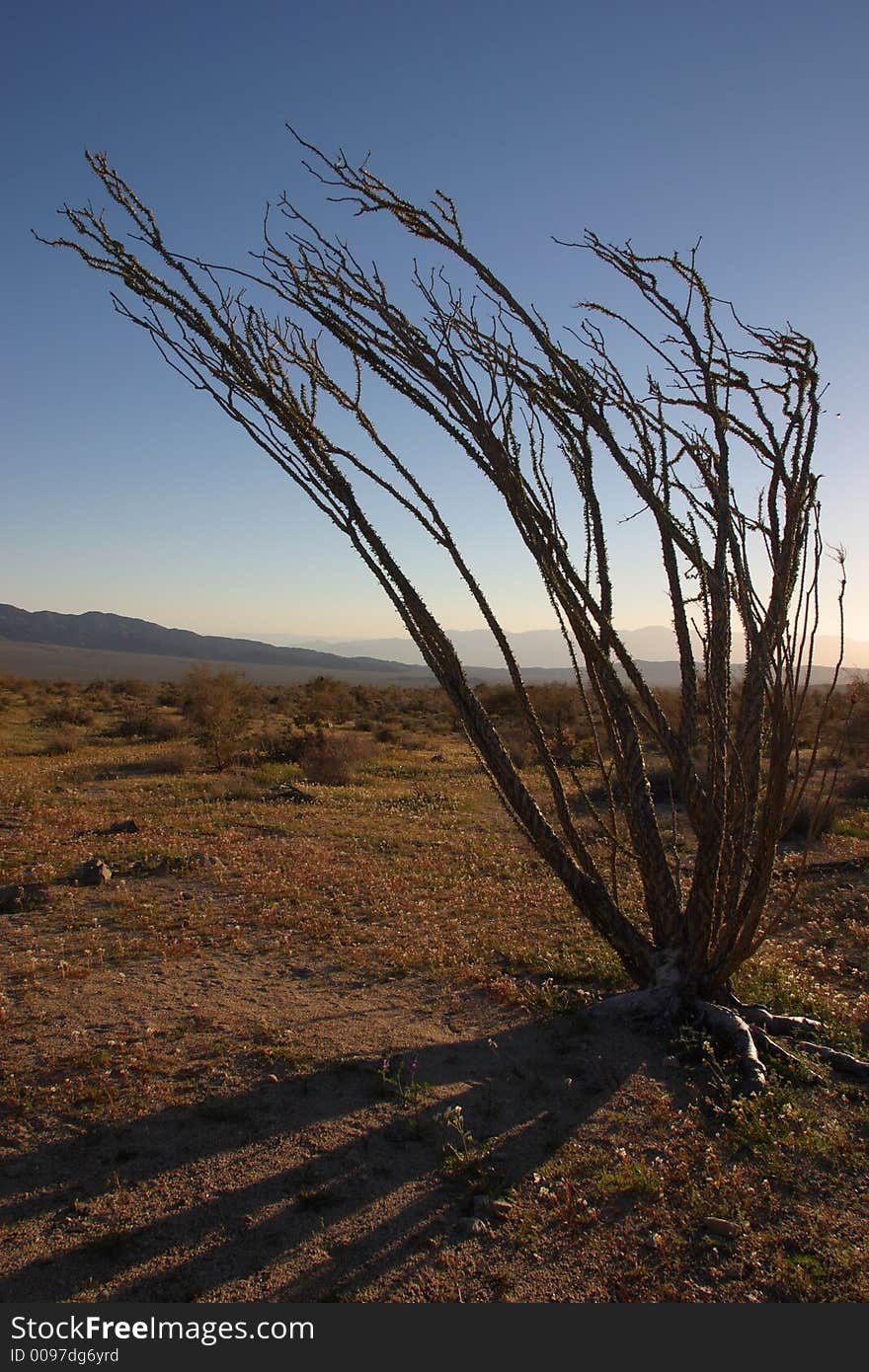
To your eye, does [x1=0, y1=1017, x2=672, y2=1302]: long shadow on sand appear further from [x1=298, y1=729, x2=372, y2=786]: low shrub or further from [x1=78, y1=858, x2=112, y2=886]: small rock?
[x1=298, y1=729, x2=372, y2=786]: low shrub

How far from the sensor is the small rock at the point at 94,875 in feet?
26.7

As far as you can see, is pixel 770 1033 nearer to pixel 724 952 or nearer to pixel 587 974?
pixel 724 952

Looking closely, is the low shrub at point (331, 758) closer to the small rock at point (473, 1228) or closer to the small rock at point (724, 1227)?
the small rock at point (473, 1228)

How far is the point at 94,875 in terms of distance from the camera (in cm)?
815

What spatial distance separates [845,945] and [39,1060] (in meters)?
6.35

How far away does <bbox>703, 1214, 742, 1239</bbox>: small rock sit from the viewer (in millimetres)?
3107

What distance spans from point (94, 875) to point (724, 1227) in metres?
6.72

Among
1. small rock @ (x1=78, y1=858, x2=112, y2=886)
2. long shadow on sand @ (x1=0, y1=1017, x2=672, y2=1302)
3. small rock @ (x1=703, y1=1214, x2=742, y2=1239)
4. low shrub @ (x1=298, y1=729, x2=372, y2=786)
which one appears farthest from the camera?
low shrub @ (x1=298, y1=729, x2=372, y2=786)

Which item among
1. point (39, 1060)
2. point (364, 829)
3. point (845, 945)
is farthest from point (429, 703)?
point (39, 1060)

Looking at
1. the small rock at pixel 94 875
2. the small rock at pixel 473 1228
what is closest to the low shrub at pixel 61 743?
the small rock at pixel 94 875

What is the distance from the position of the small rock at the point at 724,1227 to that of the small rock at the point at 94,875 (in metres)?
6.61

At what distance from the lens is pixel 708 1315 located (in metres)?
2.73

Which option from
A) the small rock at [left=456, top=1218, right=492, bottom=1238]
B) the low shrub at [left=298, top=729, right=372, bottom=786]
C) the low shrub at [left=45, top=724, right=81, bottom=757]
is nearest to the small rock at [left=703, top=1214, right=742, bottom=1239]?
the small rock at [left=456, top=1218, right=492, bottom=1238]

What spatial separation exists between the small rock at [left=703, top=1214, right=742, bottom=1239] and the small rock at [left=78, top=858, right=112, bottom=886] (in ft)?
21.7
